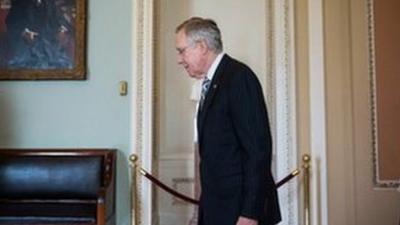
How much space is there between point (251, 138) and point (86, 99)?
257cm

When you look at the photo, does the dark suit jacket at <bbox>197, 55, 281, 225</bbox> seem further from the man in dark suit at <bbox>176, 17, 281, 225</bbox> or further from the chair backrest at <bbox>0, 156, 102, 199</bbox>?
the chair backrest at <bbox>0, 156, 102, 199</bbox>

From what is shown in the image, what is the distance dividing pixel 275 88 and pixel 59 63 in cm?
176

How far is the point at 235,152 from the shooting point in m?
1.84

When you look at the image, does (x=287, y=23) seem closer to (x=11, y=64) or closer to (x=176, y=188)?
(x=176, y=188)

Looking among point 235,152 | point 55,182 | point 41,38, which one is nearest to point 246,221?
point 235,152

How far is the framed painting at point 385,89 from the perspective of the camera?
4113 millimetres

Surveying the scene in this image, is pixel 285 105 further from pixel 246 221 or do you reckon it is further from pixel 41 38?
pixel 246 221

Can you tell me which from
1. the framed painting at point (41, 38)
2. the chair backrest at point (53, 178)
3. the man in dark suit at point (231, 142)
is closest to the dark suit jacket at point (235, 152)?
the man in dark suit at point (231, 142)

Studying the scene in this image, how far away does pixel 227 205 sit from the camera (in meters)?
1.84

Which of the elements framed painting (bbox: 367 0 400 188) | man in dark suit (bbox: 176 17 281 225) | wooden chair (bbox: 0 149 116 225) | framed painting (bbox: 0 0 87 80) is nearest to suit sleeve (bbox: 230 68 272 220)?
man in dark suit (bbox: 176 17 281 225)

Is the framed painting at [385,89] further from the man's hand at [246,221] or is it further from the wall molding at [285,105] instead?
the man's hand at [246,221]

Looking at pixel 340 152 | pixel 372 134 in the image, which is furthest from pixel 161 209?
→ pixel 372 134

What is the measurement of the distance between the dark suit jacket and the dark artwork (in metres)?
2.52

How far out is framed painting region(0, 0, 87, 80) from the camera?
4078 mm
